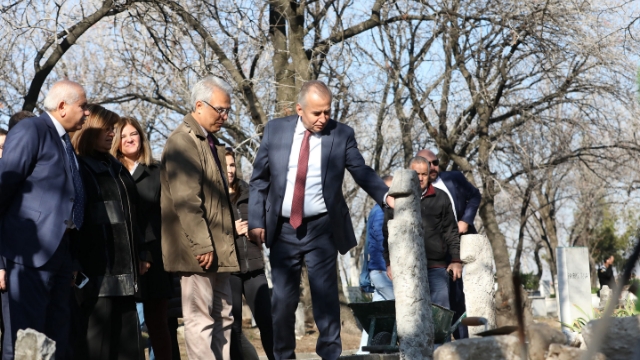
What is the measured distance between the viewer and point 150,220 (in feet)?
21.0

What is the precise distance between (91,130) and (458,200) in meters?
4.92

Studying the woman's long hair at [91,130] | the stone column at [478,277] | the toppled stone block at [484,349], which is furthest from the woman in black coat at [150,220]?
the stone column at [478,277]

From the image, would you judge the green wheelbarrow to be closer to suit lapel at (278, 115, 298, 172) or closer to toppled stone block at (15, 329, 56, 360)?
suit lapel at (278, 115, 298, 172)

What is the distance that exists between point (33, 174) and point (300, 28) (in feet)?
34.9

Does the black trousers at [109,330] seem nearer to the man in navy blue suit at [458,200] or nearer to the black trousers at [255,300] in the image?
the black trousers at [255,300]

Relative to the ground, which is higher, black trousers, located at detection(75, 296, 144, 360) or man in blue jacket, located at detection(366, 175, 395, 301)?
man in blue jacket, located at detection(366, 175, 395, 301)

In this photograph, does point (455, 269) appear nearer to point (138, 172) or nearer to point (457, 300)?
point (457, 300)

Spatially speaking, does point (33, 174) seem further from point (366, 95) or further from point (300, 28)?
point (366, 95)

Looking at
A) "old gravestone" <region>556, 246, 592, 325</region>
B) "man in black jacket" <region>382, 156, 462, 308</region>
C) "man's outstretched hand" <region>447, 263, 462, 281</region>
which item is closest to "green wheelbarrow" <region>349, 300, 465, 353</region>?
"man in black jacket" <region>382, 156, 462, 308</region>

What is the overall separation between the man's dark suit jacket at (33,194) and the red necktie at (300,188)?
1.50 meters

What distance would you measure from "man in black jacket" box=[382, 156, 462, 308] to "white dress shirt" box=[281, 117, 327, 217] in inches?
88.4

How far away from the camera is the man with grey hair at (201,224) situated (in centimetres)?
564

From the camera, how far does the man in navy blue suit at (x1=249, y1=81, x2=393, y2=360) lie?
5.99 meters

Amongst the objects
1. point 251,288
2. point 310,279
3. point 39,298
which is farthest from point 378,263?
point 39,298
